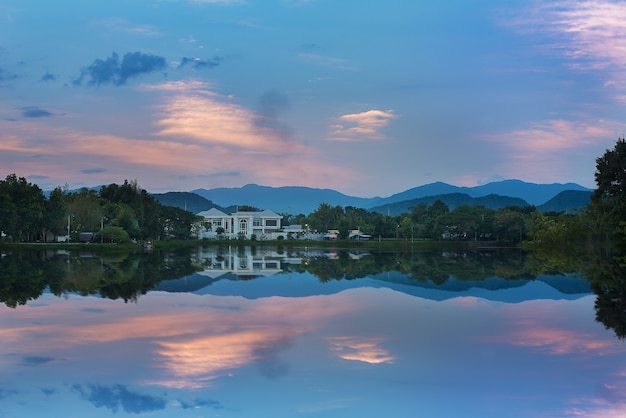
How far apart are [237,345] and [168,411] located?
361 centimetres

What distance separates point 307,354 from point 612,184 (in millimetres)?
39871

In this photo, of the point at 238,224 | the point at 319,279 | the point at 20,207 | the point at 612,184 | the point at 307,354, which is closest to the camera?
the point at 307,354

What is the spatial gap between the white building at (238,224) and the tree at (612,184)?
59.8 metres

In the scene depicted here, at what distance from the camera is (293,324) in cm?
1327

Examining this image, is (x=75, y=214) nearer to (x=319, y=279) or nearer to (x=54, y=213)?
(x=54, y=213)

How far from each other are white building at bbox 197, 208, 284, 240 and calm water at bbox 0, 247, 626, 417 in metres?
82.3

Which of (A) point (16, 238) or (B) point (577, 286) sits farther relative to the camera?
(A) point (16, 238)

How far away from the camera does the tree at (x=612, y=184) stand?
43.3 meters

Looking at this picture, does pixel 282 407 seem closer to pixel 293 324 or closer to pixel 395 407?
pixel 395 407

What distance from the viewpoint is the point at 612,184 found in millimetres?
44531

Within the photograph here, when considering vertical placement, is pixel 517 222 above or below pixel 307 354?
above

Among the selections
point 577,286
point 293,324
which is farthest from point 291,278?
point 293,324

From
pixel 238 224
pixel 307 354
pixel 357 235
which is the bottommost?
pixel 307 354

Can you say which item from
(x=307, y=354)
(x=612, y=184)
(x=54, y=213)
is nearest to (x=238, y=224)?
(x=54, y=213)
